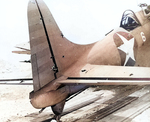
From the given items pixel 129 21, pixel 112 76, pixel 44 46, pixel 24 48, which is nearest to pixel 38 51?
pixel 44 46

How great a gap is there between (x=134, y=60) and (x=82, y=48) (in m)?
2.29

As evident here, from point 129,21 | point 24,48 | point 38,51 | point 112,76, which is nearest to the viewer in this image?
point 112,76

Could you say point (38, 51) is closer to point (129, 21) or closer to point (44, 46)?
point (44, 46)

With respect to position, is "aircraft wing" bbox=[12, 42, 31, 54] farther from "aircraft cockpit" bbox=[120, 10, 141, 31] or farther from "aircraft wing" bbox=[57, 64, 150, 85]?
"aircraft wing" bbox=[57, 64, 150, 85]

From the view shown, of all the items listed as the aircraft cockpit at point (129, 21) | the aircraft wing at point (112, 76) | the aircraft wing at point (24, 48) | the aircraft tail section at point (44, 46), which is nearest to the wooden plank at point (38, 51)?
the aircraft tail section at point (44, 46)

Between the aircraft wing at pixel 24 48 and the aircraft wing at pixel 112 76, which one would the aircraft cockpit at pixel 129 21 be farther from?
the aircraft wing at pixel 24 48

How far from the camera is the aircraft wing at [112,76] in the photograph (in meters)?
4.73

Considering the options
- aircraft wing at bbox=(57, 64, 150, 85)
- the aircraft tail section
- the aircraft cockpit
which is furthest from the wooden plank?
the aircraft cockpit

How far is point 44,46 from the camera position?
5777 millimetres

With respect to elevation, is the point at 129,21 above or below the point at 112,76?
above

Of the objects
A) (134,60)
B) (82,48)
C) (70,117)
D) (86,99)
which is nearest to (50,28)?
(82,48)

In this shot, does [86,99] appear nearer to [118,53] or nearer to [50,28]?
[118,53]

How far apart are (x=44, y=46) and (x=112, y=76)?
2041 mm

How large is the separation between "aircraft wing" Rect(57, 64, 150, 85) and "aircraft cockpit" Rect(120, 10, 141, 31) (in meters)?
2.98
